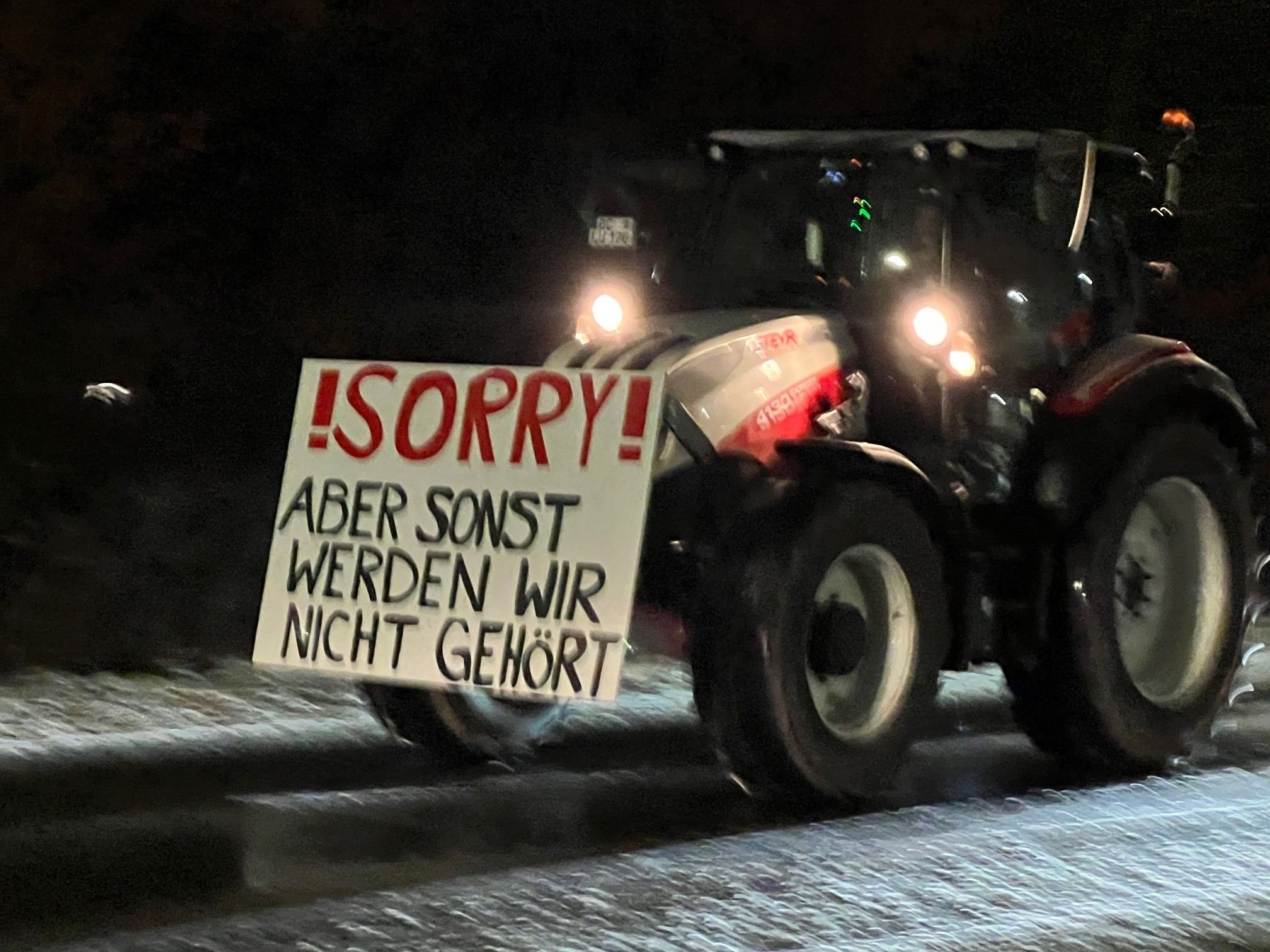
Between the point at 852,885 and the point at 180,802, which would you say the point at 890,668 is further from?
the point at 180,802

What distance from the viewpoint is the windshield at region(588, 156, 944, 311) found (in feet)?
24.8

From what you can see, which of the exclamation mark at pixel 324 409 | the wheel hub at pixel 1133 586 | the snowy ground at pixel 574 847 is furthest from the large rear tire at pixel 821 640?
the exclamation mark at pixel 324 409

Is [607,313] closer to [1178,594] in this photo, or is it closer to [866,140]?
[866,140]

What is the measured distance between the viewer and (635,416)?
6.36 metres

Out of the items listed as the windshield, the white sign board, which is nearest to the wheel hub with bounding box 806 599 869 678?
the white sign board

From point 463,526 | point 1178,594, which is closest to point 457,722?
point 463,526

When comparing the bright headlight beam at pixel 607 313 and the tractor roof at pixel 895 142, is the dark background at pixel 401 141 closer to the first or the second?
the bright headlight beam at pixel 607 313

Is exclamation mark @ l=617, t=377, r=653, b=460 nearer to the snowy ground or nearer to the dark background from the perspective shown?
the snowy ground

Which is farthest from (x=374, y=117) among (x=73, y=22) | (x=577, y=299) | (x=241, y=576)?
(x=577, y=299)

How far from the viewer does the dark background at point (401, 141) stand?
17594 millimetres

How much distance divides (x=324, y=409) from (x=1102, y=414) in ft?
9.98

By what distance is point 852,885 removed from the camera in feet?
19.6

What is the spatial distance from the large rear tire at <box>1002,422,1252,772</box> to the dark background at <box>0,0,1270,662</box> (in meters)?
9.80

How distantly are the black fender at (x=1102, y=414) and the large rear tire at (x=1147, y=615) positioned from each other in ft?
0.25
